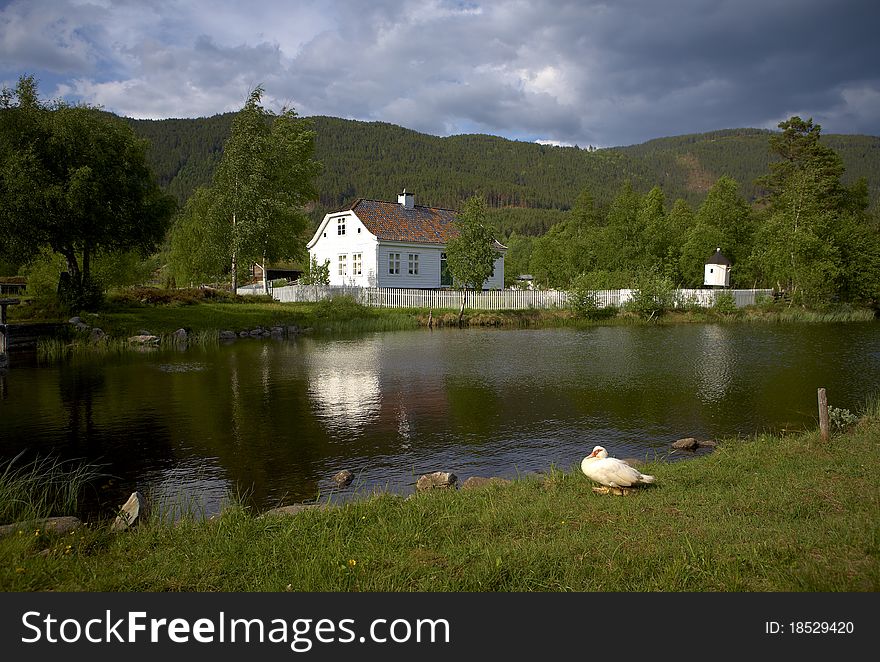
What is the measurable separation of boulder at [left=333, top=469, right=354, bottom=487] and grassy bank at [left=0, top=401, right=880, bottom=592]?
1.62 meters

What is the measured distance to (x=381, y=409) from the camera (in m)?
13.5

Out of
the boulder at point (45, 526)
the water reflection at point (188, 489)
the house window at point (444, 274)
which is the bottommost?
the water reflection at point (188, 489)

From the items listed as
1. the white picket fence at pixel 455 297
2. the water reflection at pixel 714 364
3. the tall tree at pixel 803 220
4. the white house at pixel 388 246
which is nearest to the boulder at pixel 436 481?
the water reflection at pixel 714 364

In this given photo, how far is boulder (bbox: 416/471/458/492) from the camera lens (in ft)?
25.8

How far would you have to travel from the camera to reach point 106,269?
38.9 m

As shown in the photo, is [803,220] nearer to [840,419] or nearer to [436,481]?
[840,419]

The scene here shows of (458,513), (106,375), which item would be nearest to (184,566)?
(458,513)

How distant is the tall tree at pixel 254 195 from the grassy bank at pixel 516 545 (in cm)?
3640

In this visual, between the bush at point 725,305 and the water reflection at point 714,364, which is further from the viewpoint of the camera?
the bush at point 725,305

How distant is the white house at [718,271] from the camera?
5234 cm

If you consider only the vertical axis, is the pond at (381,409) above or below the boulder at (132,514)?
below

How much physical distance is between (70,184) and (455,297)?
22.7 m

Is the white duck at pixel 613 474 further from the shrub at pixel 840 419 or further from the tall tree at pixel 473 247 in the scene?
the tall tree at pixel 473 247

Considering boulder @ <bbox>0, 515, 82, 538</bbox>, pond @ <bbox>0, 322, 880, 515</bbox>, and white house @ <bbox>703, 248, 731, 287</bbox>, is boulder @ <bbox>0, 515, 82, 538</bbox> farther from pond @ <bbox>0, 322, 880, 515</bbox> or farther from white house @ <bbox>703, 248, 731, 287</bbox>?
white house @ <bbox>703, 248, 731, 287</bbox>
